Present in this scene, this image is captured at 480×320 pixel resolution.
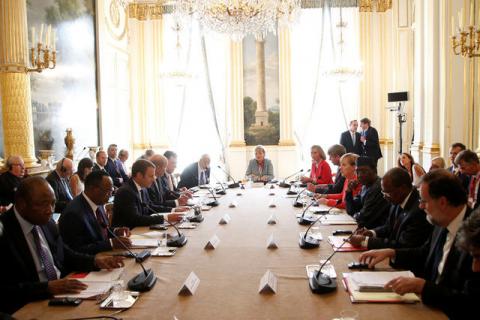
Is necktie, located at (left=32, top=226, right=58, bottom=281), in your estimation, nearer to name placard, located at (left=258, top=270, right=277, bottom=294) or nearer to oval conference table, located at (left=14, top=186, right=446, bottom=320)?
oval conference table, located at (left=14, top=186, right=446, bottom=320)

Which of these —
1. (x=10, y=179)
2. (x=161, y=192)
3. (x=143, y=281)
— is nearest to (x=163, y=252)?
(x=143, y=281)

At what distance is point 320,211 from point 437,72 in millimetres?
4116

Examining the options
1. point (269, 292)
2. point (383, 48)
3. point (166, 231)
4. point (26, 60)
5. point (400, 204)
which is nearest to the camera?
point (269, 292)

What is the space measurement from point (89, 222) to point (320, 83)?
901 cm

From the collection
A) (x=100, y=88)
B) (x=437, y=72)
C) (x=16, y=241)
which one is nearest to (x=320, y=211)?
(x=16, y=241)

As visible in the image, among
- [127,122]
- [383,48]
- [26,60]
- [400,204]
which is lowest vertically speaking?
[400,204]

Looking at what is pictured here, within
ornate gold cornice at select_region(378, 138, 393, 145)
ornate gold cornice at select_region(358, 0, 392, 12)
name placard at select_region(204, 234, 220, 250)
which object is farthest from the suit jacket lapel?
ornate gold cornice at select_region(358, 0, 392, 12)

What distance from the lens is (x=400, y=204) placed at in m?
3.43

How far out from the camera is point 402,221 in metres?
3.32

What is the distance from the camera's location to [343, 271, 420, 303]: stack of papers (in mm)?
2297

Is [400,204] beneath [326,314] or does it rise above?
above

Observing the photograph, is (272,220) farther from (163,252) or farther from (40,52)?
(40,52)

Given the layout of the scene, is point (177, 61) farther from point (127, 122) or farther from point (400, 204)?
point (400, 204)

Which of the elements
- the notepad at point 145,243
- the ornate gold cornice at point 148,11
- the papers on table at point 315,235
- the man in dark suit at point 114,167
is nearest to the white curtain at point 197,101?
the ornate gold cornice at point 148,11
